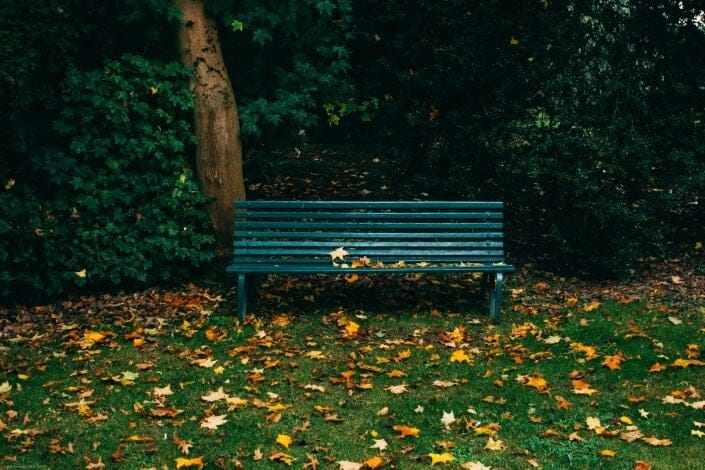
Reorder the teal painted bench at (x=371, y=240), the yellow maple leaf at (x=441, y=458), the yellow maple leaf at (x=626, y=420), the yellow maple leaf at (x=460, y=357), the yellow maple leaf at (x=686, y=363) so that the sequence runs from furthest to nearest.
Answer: the teal painted bench at (x=371, y=240) → the yellow maple leaf at (x=460, y=357) → the yellow maple leaf at (x=686, y=363) → the yellow maple leaf at (x=626, y=420) → the yellow maple leaf at (x=441, y=458)

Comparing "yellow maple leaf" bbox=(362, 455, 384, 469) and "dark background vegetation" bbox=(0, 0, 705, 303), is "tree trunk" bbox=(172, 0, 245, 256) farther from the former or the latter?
"yellow maple leaf" bbox=(362, 455, 384, 469)

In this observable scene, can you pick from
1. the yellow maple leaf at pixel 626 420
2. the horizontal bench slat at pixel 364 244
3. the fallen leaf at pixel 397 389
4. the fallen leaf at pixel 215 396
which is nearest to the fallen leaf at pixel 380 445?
the fallen leaf at pixel 397 389

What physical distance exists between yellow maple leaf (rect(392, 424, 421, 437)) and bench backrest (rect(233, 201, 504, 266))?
93.9 inches

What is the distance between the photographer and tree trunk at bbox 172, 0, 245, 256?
25.1 feet

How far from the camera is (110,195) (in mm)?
7207

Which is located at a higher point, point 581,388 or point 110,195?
point 110,195

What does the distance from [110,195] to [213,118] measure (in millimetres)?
1240

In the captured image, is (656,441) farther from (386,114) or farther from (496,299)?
(386,114)

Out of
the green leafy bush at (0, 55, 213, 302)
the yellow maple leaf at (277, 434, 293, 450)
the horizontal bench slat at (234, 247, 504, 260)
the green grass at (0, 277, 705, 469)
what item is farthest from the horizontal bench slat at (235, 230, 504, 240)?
the yellow maple leaf at (277, 434, 293, 450)

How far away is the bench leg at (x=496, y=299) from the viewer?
659 cm

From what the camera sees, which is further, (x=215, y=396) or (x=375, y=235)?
(x=375, y=235)

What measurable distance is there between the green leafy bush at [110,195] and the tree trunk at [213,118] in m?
0.15

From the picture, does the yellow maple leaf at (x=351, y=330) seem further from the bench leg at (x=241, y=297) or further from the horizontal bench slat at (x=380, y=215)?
the horizontal bench slat at (x=380, y=215)

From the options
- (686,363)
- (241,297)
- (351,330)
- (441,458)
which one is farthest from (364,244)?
(441,458)
